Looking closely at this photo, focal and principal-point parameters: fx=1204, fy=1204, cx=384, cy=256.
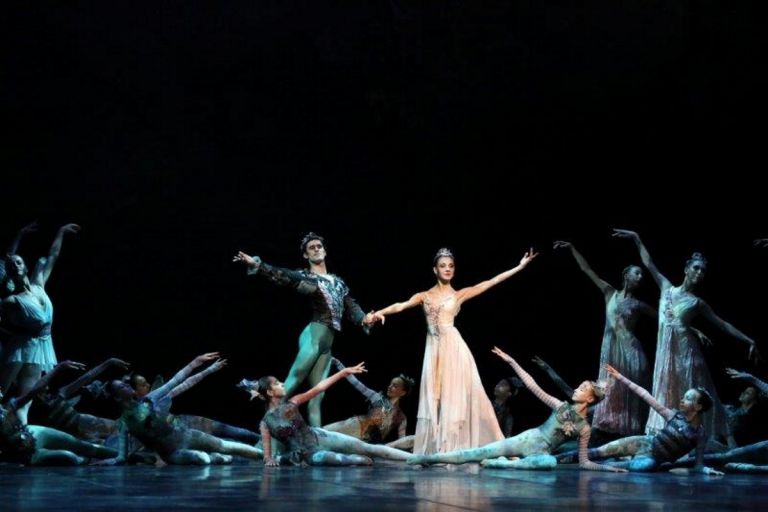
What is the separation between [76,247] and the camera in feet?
31.2

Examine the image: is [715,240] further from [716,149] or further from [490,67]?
[490,67]

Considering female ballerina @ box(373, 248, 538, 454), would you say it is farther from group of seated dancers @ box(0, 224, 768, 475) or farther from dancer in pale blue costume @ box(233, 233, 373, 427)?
dancer in pale blue costume @ box(233, 233, 373, 427)

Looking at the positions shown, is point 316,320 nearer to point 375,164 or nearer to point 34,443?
point 34,443

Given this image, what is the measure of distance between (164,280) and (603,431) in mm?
3586

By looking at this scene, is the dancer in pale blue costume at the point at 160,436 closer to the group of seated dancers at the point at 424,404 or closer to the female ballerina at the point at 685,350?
the group of seated dancers at the point at 424,404

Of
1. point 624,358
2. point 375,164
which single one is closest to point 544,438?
point 624,358

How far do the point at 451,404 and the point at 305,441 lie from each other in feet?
3.41

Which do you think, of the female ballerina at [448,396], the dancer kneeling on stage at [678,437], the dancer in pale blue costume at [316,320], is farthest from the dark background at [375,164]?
the dancer kneeling on stage at [678,437]

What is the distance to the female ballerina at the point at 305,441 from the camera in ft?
22.6

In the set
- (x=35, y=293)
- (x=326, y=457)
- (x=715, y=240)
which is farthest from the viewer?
(x=715, y=240)

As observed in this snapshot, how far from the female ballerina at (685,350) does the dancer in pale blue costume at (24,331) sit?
413 cm

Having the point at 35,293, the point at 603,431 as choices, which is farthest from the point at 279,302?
the point at 603,431

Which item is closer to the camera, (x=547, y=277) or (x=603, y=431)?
(x=603, y=431)

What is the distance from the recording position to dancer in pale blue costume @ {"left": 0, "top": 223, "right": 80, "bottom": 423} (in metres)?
8.11
